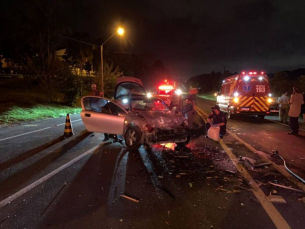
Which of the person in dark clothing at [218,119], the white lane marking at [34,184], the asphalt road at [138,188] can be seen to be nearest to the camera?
the asphalt road at [138,188]

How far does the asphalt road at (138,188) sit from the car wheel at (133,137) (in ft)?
0.81

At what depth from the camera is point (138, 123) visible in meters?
6.84

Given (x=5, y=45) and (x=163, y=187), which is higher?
(x=5, y=45)

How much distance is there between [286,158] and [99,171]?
15.0ft

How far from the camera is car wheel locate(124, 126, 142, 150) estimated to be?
6.75 metres

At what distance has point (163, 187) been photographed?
4.40 m

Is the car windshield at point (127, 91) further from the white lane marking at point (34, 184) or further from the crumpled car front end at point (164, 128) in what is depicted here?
the white lane marking at point (34, 184)

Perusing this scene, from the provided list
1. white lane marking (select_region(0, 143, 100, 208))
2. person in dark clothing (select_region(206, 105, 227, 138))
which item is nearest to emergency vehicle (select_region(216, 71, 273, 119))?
person in dark clothing (select_region(206, 105, 227, 138))

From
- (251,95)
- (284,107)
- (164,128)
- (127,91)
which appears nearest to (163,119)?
(164,128)

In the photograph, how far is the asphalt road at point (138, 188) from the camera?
3.34m

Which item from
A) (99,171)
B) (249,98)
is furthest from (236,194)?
(249,98)

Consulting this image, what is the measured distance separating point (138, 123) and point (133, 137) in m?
0.43

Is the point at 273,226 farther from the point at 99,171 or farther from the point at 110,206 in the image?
the point at 99,171

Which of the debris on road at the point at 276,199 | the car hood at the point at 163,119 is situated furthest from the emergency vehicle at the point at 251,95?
the debris on road at the point at 276,199
